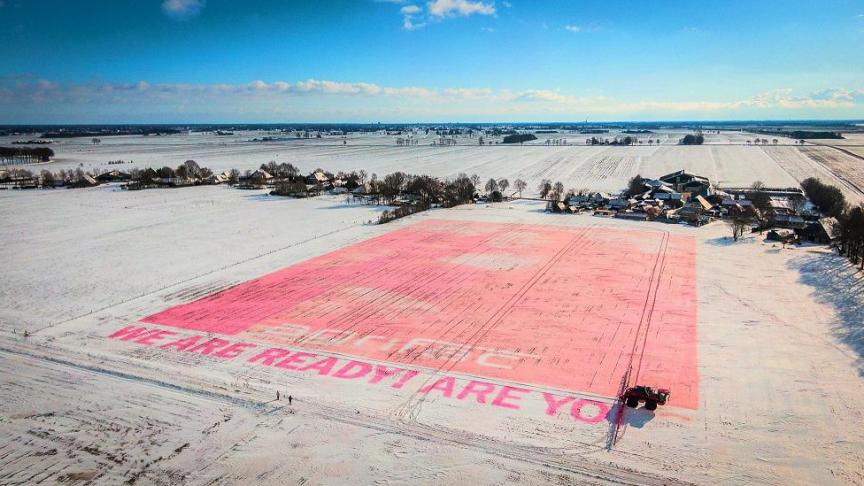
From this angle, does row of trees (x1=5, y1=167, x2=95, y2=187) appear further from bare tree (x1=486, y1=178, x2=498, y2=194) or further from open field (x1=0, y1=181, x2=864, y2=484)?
bare tree (x1=486, y1=178, x2=498, y2=194)

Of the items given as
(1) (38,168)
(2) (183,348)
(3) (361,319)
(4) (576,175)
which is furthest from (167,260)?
(1) (38,168)

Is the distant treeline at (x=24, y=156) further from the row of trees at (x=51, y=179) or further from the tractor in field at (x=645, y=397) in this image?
the tractor in field at (x=645, y=397)

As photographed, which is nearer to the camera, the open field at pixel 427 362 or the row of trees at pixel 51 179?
the open field at pixel 427 362

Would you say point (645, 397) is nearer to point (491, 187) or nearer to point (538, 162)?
point (491, 187)

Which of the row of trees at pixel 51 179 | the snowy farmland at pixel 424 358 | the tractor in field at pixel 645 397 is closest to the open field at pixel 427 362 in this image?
the snowy farmland at pixel 424 358

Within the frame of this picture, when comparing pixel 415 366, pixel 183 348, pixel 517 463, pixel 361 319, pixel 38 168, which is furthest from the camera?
pixel 38 168

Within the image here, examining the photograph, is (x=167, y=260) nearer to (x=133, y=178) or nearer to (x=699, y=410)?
(x=699, y=410)

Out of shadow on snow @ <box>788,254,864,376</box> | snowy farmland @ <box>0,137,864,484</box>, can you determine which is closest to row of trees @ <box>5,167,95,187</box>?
snowy farmland @ <box>0,137,864,484</box>
